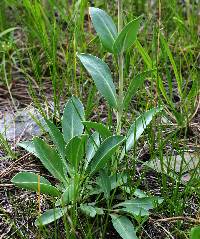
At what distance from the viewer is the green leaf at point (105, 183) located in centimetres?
157

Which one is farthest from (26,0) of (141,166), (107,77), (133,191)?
(133,191)

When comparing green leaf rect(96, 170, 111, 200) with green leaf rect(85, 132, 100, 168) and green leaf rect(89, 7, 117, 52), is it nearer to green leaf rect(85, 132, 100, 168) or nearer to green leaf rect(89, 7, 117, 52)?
green leaf rect(85, 132, 100, 168)

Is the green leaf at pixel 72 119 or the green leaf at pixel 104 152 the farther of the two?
the green leaf at pixel 72 119

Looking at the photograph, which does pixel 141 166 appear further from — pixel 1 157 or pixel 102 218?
pixel 1 157

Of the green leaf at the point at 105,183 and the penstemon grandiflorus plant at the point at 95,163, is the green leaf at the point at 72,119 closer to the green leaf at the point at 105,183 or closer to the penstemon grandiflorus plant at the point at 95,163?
the penstemon grandiflorus plant at the point at 95,163

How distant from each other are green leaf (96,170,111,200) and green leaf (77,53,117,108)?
9.8 inches

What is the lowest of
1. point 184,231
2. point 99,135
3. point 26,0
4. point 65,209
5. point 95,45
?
point 184,231

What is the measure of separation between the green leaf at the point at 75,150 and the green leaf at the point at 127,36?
0.31 metres

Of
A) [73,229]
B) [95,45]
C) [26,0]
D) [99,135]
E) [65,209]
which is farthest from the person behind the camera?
[95,45]

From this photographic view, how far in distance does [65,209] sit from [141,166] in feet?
1.40

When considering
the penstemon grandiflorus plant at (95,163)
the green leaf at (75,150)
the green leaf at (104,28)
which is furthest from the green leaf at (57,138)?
the green leaf at (104,28)

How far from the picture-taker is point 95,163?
1.60 meters

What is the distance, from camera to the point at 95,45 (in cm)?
242

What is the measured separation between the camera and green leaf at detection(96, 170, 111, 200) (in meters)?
1.57
